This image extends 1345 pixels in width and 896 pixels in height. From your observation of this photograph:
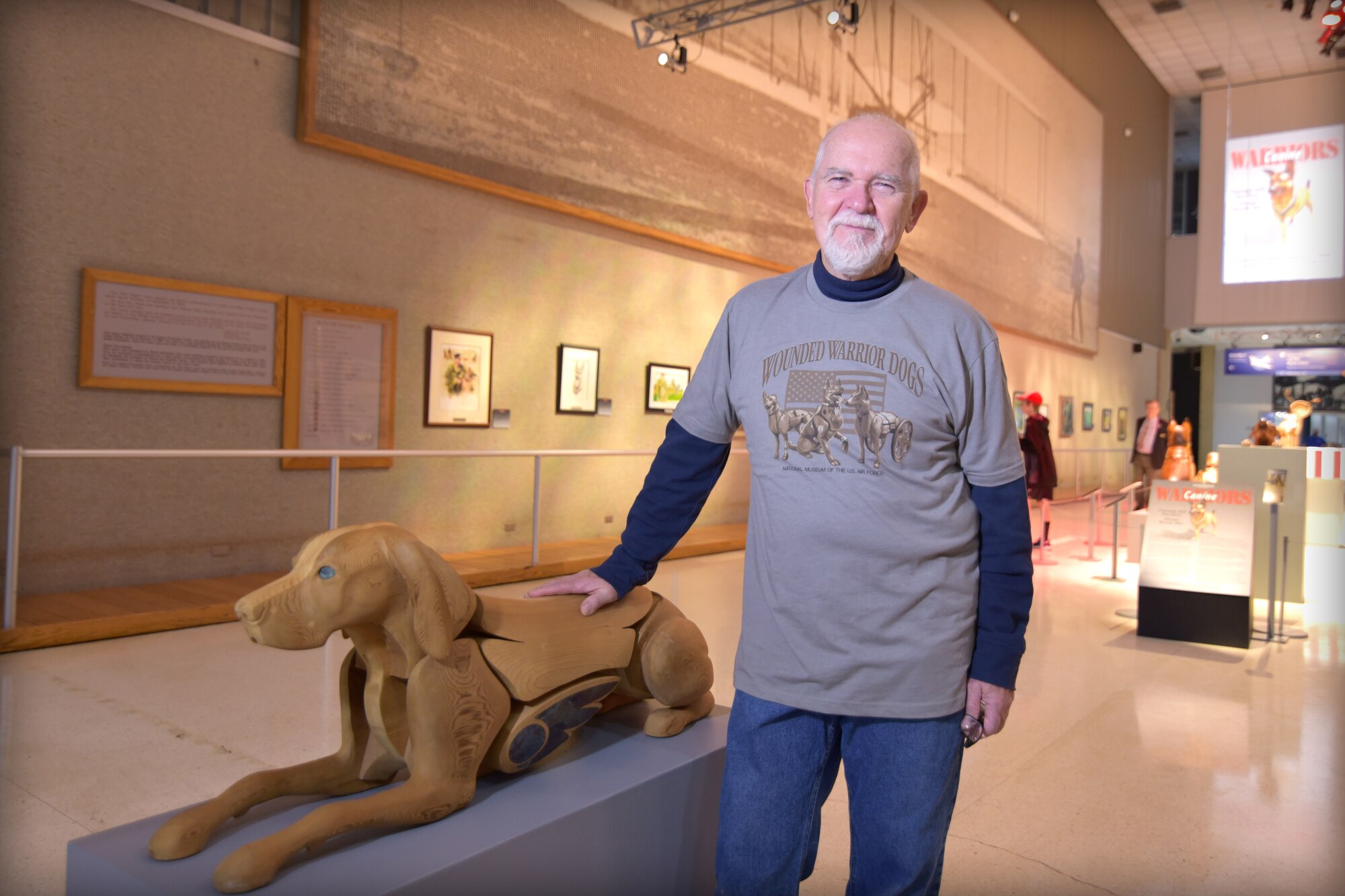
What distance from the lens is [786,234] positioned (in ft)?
39.8

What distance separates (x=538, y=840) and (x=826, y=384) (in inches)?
37.8

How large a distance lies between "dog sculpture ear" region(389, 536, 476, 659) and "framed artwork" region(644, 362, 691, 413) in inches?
343

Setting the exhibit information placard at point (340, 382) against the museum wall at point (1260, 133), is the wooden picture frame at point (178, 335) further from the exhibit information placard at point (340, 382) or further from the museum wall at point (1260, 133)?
the museum wall at point (1260, 133)

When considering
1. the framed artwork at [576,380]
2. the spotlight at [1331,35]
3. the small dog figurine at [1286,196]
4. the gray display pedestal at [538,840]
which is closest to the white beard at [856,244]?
the gray display pedestal at [538,840]

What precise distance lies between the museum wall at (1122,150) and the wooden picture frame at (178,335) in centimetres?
1659

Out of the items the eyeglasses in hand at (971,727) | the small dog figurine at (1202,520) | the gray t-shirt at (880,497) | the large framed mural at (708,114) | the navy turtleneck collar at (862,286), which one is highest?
the large framed mural at (708,114)

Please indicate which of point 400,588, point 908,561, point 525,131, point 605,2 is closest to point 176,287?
point 525,131

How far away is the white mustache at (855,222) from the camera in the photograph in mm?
1667

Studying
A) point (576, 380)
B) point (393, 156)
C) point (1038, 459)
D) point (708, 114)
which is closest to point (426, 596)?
point (393, 156)

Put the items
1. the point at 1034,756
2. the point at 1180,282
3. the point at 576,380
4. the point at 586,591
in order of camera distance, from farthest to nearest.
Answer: the point at 1180,282 → the point at 576,380 → the point at 1034,756 → the point at 586,591

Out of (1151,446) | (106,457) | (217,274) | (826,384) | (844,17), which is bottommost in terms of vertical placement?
(106,457)

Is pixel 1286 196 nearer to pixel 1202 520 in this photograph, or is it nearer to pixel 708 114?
pixel 708 114

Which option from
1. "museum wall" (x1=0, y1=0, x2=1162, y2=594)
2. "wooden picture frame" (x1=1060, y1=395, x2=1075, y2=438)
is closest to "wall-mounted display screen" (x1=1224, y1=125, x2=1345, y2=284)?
"wooden picture frame" (x1=1060, y1=395, x2=1075, y2=438)

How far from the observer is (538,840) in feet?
5.59
